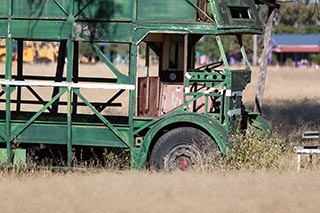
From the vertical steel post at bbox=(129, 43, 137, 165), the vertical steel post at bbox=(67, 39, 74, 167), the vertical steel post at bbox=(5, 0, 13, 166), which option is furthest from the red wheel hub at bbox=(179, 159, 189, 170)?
the vertical steel post at bbox=(5, 0, 13, 166)

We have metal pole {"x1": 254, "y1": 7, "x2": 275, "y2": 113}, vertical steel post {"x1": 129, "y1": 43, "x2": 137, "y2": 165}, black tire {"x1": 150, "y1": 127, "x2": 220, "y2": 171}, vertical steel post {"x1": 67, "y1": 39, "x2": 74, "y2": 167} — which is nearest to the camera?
black tire {"x1": 150, "y1": 127, "x2": 220, "y2": 171}

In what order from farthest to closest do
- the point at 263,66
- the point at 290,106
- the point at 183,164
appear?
the point at 290,106 → the point at 263,66 → the point at 183,164

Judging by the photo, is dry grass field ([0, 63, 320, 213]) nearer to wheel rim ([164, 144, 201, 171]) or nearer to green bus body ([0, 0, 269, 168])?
wheel rim ([164, 144, 201, 171])

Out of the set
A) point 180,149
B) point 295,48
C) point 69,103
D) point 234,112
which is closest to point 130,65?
point 69,103

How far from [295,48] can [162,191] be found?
95.0 metres

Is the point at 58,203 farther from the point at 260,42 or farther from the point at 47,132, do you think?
the point at 260,42

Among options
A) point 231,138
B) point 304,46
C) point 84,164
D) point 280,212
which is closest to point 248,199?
point 280,212

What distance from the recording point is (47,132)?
14320mm

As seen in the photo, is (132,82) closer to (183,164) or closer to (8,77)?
(183,164)

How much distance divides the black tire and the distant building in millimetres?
87252

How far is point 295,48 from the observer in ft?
341

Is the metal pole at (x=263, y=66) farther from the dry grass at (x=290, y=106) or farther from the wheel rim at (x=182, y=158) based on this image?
the wheel rim at (x=182, y=158)

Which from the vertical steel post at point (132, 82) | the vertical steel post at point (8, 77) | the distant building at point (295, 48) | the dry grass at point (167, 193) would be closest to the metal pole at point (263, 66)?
the vertical steel post at point (132, 82)

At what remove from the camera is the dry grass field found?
9930 mm
